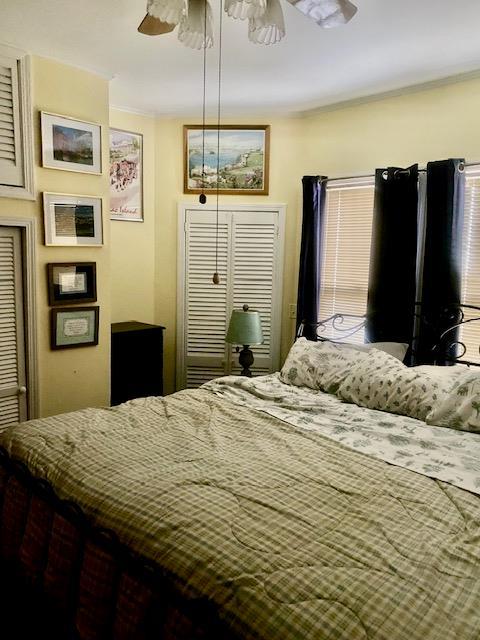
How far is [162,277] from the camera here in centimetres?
420

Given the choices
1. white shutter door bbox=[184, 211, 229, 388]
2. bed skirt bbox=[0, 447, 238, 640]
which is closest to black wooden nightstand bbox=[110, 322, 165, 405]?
white shutter door bbox=[184, 211, 229, 388]

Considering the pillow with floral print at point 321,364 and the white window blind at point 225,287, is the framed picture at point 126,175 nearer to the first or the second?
the white window blind at point 225,287

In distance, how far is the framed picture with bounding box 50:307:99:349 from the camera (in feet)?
9.96

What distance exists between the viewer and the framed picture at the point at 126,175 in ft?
12.5

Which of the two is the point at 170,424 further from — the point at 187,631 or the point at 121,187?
the point at 121,187

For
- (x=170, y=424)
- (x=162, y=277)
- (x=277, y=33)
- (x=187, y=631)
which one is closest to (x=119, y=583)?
(x=187, y=631)

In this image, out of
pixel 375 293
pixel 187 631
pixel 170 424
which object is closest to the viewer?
pixel 187 631

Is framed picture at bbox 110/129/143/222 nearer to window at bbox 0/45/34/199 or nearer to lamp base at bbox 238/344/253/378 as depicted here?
window at bbox 0/45/34/199

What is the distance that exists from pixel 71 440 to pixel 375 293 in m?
2.22

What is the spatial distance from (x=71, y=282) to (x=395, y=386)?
2.06 meters

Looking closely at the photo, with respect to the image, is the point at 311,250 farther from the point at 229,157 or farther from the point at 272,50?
the point at 272,50

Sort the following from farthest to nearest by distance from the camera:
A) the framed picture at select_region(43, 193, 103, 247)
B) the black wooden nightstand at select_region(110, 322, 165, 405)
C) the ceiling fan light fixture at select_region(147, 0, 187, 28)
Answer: the black wooden nightstand at select_region(110, 322, 165, 405)
the framed picture at select_region(43, 193, 103, 247)
the ceiling fan light fixture at select_region(147, 0, 187, 28)

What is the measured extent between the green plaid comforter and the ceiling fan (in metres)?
1.60

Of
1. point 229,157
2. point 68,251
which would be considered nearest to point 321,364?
point 68,251
